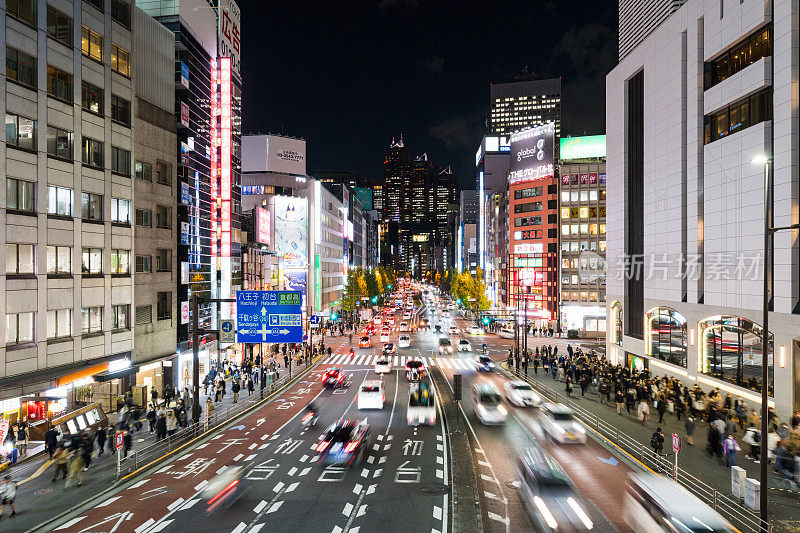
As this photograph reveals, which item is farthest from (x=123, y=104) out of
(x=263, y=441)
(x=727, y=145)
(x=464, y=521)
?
(x=727, y=145)

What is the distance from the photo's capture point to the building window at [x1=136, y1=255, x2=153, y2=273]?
32.2 meters

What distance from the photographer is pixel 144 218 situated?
33.1 metres

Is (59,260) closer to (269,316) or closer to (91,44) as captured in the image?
(269,316)

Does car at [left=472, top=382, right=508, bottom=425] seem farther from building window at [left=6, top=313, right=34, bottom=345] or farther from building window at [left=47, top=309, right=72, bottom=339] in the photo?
building window at [left=6, top=313, right=34, bottom=345]

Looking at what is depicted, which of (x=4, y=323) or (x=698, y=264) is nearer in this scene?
(x=4, y=323)

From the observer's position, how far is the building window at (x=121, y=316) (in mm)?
29994

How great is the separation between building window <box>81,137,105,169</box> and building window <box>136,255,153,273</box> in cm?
640

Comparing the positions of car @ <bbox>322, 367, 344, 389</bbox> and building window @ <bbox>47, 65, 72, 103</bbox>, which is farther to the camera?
car @ <bbox>322, 367, 344, 389</bbox>

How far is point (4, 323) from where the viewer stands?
22.2m

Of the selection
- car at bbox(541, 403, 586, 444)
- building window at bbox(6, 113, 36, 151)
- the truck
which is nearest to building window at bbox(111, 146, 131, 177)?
building window at bbox(6, 113, 36, 151)

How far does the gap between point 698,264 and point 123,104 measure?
38721mm

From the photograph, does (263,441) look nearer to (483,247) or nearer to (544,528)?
(544,528)

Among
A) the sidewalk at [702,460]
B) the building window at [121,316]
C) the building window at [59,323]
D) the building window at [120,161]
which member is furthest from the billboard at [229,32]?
the sidewalk at [702,460]

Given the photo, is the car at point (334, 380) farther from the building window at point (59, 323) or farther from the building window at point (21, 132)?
the building window at point (21, 132)
